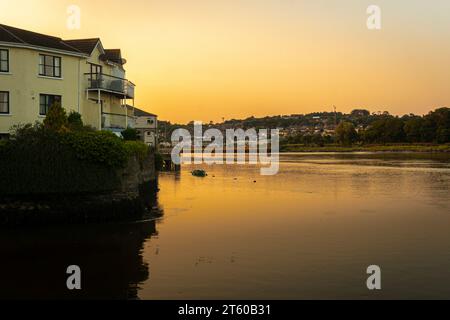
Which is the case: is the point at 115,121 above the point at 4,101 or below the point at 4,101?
below

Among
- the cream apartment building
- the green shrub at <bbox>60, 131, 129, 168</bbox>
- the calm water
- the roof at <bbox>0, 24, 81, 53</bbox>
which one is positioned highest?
the roof at <bbox>0, 24, 81, 53</bbox>

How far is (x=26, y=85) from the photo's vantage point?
1361 inches

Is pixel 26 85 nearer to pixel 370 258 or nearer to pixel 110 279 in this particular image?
pixel 110 279

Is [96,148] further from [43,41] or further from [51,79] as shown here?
[43,41]

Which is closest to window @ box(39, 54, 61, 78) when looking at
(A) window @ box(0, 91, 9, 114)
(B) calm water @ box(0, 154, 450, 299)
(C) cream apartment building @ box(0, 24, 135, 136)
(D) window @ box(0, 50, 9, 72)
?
(C) cream apartment building @ box(0, 24, 135, 136)

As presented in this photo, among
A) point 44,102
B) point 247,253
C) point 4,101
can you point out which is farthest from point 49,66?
point 247,253

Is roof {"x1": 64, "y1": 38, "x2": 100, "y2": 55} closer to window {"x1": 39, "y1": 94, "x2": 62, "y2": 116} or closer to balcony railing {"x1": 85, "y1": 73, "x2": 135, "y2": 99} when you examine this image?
balcony railing {"x1": 85, "y1": 73, "x2": 135, "y2": 99}

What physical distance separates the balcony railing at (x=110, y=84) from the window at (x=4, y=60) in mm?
7143

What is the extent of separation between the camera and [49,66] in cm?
3638

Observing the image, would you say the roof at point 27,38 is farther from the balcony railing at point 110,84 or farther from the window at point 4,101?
the balcony railing at point 110,84

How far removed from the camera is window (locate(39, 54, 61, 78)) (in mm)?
35750

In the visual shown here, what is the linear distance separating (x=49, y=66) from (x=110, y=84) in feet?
24.4

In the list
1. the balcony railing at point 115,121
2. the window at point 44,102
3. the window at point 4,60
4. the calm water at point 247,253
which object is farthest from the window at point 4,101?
the calm water at point 247,253
